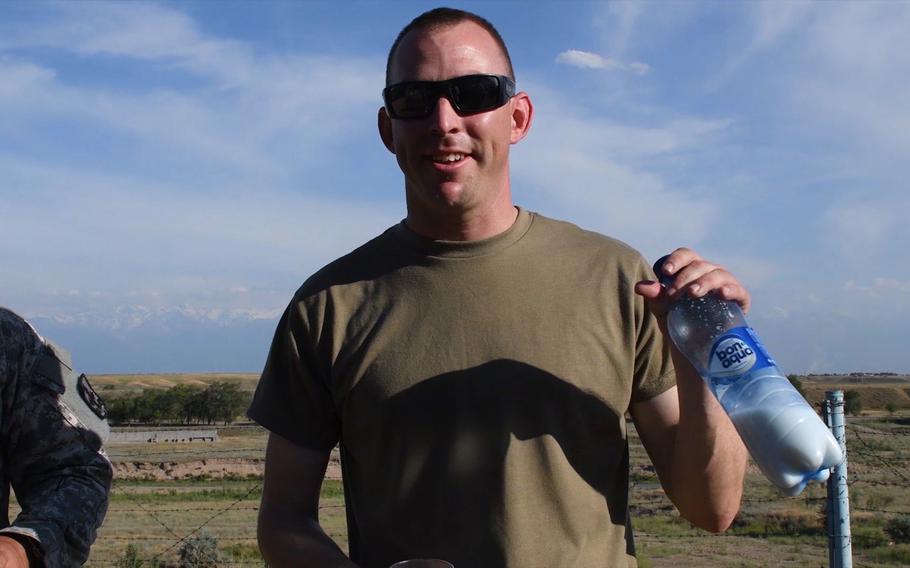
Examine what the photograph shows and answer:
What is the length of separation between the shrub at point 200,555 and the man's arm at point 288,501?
1525 centimetres

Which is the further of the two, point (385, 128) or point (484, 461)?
point (385, 128)

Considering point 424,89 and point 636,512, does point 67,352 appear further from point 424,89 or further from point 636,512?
point 636,512

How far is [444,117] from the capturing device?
2.40 metres

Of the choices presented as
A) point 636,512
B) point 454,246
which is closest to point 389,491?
point 454,246

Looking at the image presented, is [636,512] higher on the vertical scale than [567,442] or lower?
lower

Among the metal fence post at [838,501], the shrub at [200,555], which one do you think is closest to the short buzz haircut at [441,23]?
the metal fence post at [838,501]

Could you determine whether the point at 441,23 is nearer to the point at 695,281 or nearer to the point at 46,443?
the point at 695,281

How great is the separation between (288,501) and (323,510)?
27.6 metres

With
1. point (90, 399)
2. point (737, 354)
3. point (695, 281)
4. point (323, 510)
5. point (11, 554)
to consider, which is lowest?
point (323, 510)

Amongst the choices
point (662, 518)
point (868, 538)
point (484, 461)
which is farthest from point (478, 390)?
point (662, 518)

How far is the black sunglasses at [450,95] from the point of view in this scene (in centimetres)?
245

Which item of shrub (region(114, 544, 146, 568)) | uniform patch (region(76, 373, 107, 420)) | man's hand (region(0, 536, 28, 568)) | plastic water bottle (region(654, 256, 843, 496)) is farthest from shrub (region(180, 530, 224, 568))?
plastic water bottle (region(654, 256, 843, 496))

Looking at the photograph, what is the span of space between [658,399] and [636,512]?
26682mm

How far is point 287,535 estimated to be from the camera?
97.3 inches
